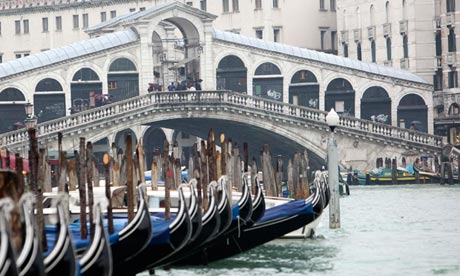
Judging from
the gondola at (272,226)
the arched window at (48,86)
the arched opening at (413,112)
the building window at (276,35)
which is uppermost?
the building window at (276,35)

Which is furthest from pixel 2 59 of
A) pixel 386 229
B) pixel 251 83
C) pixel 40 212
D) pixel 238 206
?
pixel 40 212

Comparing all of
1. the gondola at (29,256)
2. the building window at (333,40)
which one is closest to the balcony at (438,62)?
the building window at (333,40)

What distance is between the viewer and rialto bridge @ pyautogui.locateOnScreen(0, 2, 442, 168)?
5072cm

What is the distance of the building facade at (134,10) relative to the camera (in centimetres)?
6425

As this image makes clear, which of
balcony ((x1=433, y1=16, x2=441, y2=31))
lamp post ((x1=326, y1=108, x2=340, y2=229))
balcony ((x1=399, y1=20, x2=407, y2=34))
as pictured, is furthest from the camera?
balcony ((x1=399, y1=20, x2=407, y2=34))

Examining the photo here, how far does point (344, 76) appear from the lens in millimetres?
54844

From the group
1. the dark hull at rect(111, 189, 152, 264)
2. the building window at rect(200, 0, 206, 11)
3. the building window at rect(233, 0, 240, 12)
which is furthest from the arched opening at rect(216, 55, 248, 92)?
the dark hull at rect(111, 189, 152, 264)

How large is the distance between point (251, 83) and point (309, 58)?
198 cm

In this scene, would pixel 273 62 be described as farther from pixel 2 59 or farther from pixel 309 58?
pixel 2 59

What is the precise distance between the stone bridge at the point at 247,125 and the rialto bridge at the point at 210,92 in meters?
0.03

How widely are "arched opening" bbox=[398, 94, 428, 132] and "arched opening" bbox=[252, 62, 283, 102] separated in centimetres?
365

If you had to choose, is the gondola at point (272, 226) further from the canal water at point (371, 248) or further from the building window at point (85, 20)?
the building window at point (85, 20)

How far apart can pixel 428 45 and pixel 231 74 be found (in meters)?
6.40

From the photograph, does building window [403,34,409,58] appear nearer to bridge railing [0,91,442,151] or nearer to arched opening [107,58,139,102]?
bridge railing [0,91,442,151]
